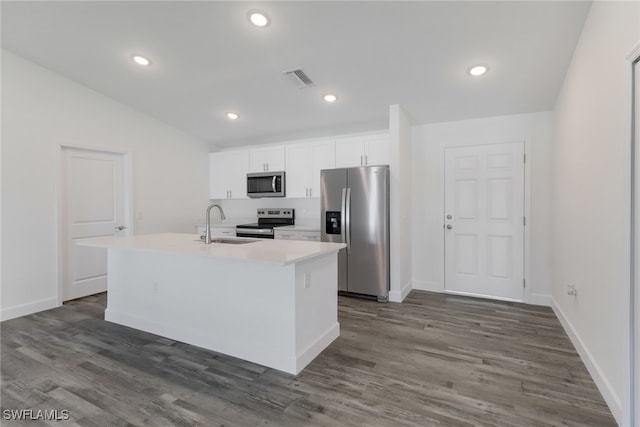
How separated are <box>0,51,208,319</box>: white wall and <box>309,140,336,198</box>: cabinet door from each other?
102 inches

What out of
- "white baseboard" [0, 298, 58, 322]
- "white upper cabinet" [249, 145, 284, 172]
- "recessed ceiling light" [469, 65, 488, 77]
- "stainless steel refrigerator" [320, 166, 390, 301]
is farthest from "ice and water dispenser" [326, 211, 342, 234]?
"white baseboard" [0, 298, 58, 322]

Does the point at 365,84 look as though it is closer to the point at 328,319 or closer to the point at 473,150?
the point at 473,150

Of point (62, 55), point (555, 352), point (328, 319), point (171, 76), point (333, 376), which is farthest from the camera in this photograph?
point (171, 76)

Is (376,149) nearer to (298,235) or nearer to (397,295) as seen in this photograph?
(298,235)

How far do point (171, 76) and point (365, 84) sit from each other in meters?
2.20

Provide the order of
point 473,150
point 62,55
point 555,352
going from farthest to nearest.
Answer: point 473,150 → point 62,55 → point 555,352

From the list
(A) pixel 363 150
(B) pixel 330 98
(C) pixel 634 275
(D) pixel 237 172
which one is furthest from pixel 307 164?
(C) pixel 634 275

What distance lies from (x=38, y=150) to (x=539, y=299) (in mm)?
6067

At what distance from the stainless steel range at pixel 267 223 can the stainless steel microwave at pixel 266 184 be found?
1.20 ft

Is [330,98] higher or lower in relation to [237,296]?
higher

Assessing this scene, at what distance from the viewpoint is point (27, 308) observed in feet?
11.1

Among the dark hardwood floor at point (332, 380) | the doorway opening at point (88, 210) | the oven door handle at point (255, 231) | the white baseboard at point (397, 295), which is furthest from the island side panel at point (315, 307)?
the doorway opening at point (88, 210)

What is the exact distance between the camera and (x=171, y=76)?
137 inches

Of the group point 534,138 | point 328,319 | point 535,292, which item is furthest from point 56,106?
point 535,292
